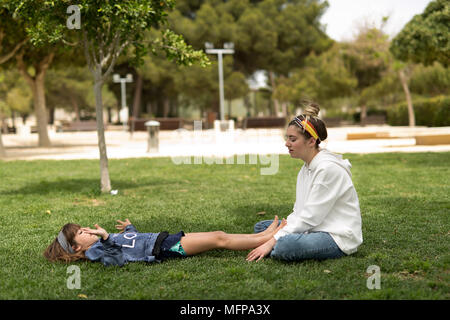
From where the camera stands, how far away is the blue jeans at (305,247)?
411cm

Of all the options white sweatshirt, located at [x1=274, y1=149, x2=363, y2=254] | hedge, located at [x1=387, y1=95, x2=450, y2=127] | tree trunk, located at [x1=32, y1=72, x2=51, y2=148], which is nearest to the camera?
white sweatshirt, located at [x1=274, y1=149, x2=363, y2=254]

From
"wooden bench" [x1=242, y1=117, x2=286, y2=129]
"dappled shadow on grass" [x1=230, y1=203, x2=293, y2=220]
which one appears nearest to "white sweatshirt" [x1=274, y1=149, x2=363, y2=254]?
"dappled shadow on grass" [x1=230, y1=203, x2=293, y2=220]

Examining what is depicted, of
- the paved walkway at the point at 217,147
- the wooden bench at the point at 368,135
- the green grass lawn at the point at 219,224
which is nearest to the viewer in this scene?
the green grass lawn at the point at 219,224

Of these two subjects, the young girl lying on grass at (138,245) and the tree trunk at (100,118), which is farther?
the tree trunk at (100,118)

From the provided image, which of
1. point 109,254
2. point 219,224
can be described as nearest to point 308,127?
point 109,254

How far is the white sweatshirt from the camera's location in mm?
4066

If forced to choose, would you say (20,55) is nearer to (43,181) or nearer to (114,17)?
(43,181)

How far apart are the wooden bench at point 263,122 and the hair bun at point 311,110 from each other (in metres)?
22.4

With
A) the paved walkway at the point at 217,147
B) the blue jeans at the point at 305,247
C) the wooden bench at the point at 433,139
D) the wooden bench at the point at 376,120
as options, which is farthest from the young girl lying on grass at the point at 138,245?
the wooden bench at the point at 376,120

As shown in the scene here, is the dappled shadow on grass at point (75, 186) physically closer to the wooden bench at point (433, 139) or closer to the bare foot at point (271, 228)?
the bare foot at point (271, 228)

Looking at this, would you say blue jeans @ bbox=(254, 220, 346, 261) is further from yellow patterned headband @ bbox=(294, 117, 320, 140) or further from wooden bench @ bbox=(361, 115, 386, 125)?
wooden bench @ bbox=(361, 115, 386, 125)

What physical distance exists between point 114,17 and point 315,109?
484cm

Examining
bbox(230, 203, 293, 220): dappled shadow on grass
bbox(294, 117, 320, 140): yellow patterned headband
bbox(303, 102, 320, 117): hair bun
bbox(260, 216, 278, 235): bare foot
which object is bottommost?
bbox(230, 203, 293, 220): dappled shadow on grass
